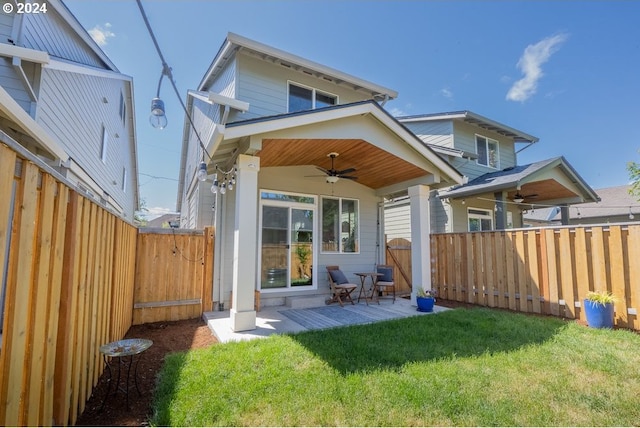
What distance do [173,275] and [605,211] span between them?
22.1 m

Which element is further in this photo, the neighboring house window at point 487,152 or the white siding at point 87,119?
the neighboring house window at point 487,152

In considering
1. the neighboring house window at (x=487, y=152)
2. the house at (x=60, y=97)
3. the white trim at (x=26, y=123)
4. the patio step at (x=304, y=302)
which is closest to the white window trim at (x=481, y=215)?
the neighboring house window at (x=487, y=152)

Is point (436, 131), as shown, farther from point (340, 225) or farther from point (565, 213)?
point (340, 225)

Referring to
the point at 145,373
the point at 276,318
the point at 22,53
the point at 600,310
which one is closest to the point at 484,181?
the point at 600,310

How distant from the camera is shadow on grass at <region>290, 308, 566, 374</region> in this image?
11.7 ft

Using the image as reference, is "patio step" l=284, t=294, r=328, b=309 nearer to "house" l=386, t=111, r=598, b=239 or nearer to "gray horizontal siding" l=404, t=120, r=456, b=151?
"house" l=386, t=111, r=598, b=239

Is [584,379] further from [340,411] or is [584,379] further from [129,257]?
[129,257]

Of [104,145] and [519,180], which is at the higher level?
[104,145]

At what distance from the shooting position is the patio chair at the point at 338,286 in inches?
267

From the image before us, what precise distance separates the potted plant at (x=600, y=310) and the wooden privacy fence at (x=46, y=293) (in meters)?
7.11

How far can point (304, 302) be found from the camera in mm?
6723

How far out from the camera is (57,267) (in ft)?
6.52

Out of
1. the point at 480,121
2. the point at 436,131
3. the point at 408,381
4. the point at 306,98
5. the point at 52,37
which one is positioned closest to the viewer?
the point at 408,381

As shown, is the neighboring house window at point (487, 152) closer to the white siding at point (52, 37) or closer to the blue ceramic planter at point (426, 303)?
the blue ceramic planter at point (426, 303)
